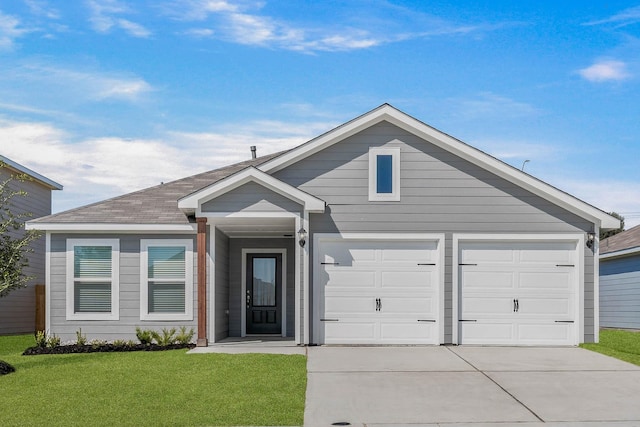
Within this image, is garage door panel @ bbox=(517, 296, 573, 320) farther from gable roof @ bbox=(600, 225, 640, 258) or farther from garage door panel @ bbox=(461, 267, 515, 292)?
gable roof @ bbox=(600, 225, 640, 258)

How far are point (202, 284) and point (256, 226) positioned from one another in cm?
191

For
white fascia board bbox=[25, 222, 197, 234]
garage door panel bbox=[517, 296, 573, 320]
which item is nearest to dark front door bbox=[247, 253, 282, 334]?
white fascia board bbox=[25, 222, 197, 234]

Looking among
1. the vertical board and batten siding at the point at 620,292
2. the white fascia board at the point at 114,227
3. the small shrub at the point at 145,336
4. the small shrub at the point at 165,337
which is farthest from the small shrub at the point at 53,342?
the vertical board and batten siding at the point at 620,292

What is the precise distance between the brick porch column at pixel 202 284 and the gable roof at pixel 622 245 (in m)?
14.4

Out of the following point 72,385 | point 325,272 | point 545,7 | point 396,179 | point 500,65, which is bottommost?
point 72,385

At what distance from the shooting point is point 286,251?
A: 19.6 m

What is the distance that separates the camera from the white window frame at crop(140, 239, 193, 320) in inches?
682

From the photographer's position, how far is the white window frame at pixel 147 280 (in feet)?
56.8

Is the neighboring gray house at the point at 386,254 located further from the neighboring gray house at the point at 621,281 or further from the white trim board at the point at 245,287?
the neighboring gray house at the point at 621,281

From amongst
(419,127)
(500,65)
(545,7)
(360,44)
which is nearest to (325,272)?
(419,127)

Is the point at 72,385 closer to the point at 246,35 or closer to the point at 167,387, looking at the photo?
the point at 167,387

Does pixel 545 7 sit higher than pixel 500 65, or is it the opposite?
pixel 545 7

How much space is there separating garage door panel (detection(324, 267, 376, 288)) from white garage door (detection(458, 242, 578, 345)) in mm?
1980

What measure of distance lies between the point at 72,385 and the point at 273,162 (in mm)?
6701
